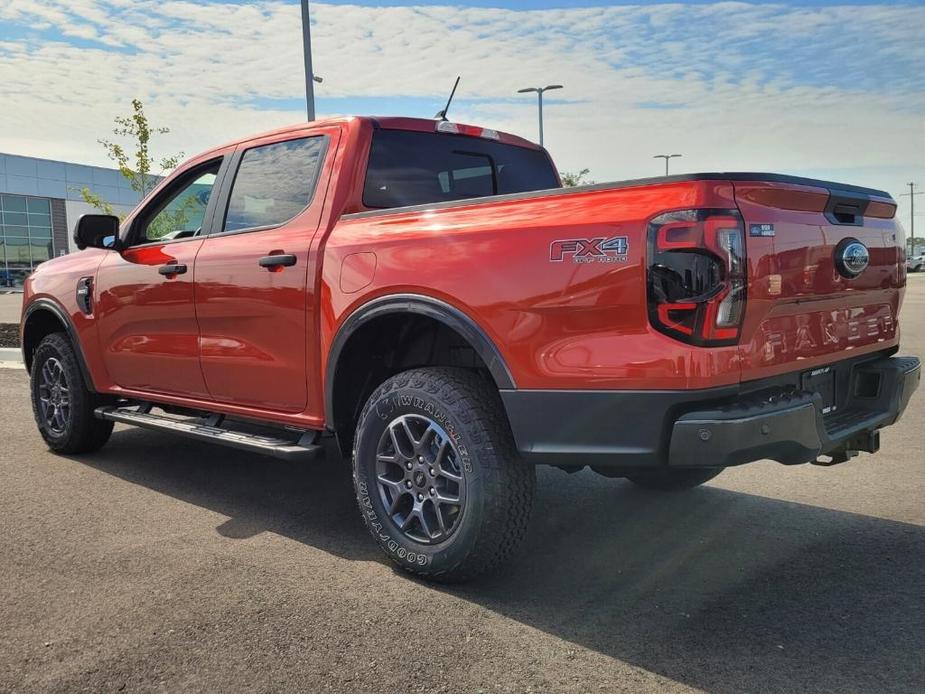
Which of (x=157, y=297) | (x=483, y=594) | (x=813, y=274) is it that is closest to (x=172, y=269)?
(x=157, y=297)

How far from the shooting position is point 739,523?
3977 mm

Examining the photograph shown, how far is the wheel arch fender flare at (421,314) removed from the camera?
9.68 ft

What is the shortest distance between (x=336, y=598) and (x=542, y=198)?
66.5 inches

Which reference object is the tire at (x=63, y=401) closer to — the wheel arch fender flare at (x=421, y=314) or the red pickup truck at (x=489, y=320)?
the red pickup truck at (x=489, y=320)

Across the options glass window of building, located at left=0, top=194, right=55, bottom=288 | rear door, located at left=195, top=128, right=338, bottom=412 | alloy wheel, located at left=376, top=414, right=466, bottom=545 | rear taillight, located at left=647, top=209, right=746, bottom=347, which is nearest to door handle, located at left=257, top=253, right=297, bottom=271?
rear door, located at left=195, top=128, right=338, bottom=412

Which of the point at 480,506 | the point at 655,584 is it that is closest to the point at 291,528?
Answer: the point at 480,506

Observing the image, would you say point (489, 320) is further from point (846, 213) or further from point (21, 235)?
point (21, 235)

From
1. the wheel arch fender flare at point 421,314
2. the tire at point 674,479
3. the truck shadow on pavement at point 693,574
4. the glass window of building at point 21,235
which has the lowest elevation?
the truck shadow on pavement at point 693,574

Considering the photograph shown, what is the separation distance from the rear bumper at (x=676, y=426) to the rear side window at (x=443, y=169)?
1.47m

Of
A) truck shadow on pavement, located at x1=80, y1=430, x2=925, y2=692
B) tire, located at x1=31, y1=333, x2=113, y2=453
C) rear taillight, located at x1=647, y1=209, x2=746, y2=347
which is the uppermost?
rear taillight, located at x1=647, y1=209, x2=746, y2=347

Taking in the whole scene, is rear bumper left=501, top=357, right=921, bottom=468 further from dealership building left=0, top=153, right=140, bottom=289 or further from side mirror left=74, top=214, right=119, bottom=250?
dealership building left=0, top=153, right=140, bottom=289

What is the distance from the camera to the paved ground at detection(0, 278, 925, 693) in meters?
2.53

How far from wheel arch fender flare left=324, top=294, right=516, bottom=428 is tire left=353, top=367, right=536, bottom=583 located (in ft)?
0.67

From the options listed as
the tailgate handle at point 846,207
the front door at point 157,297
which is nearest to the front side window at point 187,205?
the front door at point 157,297
